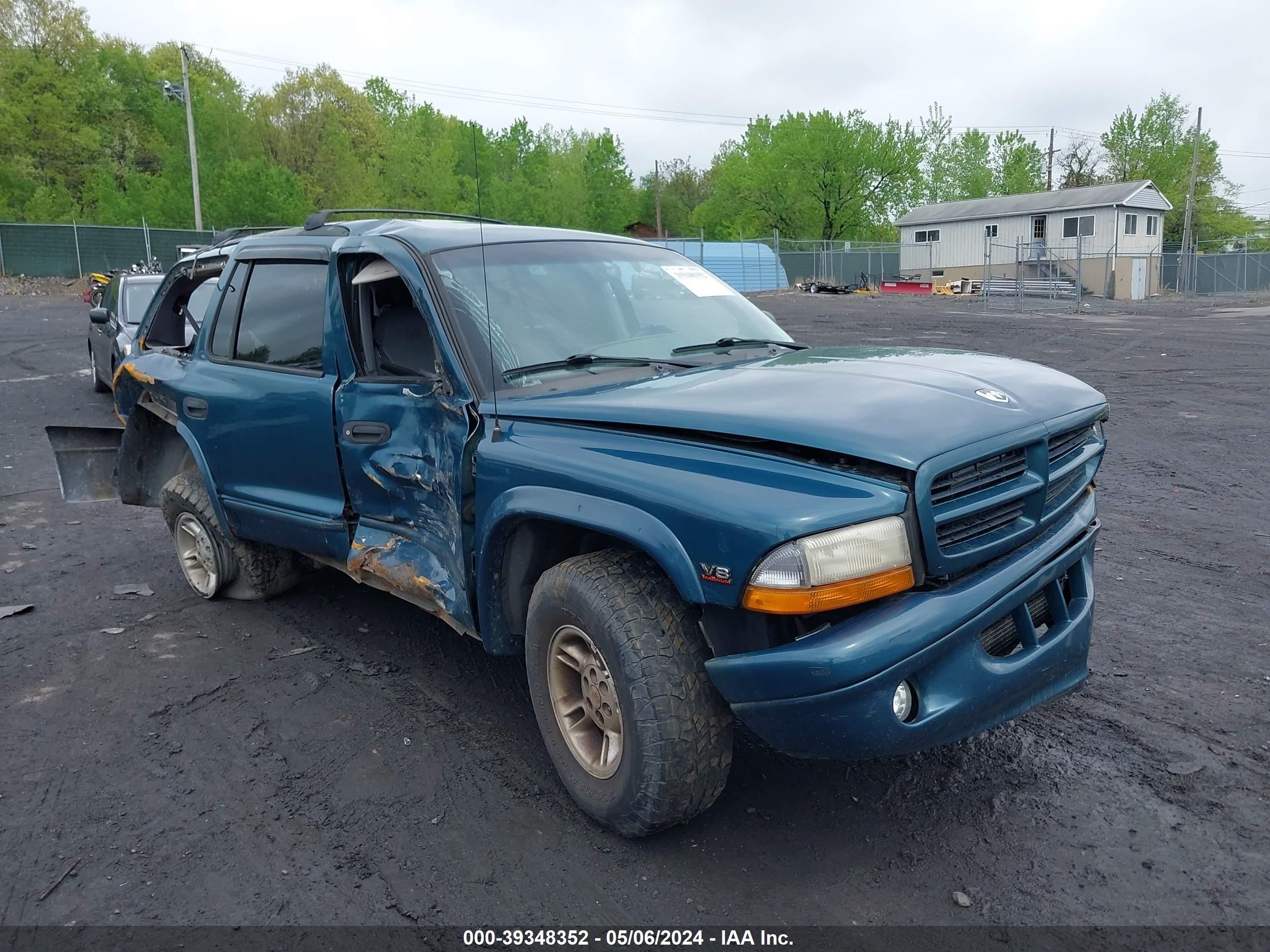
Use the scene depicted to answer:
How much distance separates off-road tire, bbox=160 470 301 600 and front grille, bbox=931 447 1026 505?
3.67m

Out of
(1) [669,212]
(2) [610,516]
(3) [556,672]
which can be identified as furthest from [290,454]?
(1) [669,212]

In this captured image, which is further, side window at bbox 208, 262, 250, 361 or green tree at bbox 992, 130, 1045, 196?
green tree at bbox 992, 130, 1045, 196

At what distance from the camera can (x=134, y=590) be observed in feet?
19.1

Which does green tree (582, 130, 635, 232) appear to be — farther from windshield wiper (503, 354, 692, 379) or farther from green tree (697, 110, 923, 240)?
windshield wiper (503, 354, 692, 379)

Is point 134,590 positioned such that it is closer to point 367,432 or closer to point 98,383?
point 367,432

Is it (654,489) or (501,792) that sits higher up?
(654,489)

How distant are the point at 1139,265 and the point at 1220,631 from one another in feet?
153

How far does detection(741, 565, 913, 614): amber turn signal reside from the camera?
8.27 feet

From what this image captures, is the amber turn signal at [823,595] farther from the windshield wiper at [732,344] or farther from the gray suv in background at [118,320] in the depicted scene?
the gray suv in background at [118,320]

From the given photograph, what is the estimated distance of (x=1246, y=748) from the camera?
3.47m

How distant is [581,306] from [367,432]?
1.00 m

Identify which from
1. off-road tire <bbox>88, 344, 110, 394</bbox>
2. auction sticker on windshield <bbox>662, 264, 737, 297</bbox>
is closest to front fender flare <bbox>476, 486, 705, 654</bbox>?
auction sticker on windshield <bbox>662, 264, 737, 297</bbox>

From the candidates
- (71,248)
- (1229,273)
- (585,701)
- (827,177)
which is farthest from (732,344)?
(827,177)

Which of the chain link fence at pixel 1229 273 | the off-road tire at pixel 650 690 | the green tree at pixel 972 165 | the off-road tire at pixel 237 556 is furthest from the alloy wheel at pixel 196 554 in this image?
the green tree at pixel 972 165
